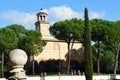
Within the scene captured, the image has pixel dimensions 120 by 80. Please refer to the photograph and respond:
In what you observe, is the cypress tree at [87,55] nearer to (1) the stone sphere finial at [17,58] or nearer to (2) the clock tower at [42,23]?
(1) the stone sphere finial at [17,58]

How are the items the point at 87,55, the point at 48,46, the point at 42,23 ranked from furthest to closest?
the point at 42,23
the point at 48,46
the point at 87,55

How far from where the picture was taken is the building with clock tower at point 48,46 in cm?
6292

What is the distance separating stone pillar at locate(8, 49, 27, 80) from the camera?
18.3 feet

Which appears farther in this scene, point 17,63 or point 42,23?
point 42,23

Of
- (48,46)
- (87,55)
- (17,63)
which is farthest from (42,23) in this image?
(17,63)

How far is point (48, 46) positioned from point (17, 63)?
58.1 meters

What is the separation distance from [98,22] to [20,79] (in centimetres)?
4790

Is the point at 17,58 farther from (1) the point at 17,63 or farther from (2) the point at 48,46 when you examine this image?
(2) the point at 48,46

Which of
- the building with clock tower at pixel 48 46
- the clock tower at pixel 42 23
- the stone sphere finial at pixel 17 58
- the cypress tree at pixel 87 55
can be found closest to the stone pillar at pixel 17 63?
the stone sphere finial at pixel 17 58

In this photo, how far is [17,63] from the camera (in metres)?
5.63

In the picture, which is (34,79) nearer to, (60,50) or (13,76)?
(60,50)

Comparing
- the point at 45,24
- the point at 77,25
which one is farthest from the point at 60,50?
the point at 77,25

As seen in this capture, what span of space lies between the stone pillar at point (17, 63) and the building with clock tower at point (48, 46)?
55850 mm

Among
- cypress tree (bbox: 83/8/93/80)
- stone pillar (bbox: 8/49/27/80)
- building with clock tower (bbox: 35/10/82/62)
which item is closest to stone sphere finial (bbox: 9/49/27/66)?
stone pillar (bbox: 8/49/27/80)
